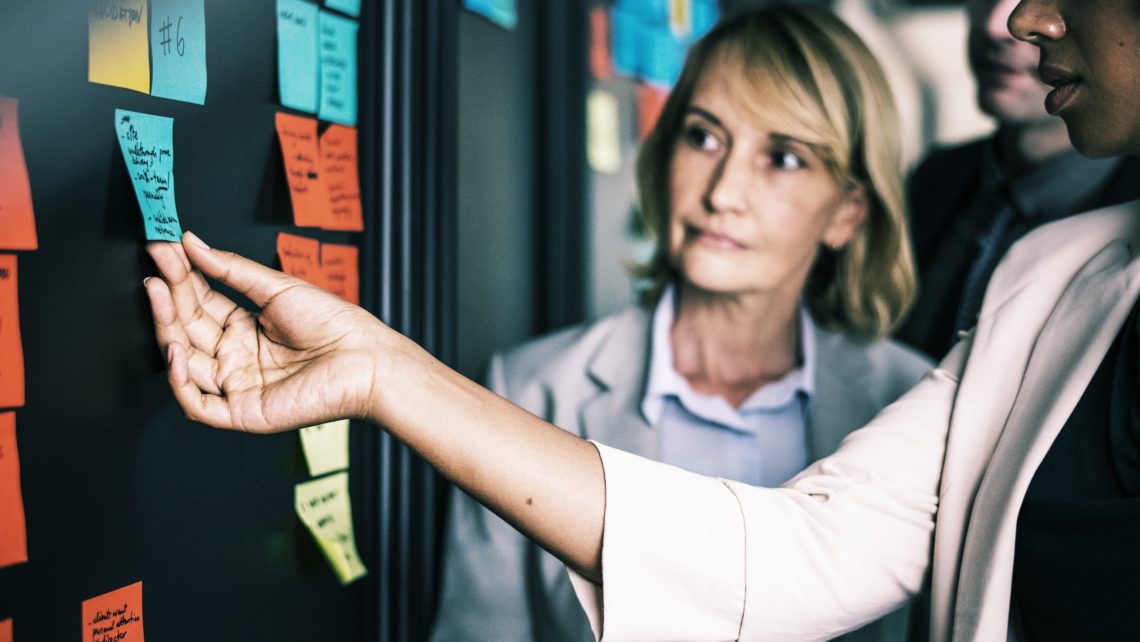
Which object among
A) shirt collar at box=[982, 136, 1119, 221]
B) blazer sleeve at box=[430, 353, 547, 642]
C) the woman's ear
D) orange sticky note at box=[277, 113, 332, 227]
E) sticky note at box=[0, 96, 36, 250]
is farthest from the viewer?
shirt collar at box=[982, 136, 1119, 221]

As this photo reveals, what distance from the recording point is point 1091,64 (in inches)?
39.8

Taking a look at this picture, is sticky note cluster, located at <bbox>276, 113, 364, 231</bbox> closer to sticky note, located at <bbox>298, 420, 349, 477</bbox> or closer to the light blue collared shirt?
sticky note, located at <bbox>298, 420, 349, 477</bbox>

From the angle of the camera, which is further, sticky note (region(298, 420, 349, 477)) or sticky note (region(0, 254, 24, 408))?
sticky note (region(298, 420, 349, 477))

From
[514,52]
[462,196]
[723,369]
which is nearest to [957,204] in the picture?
[723,369]

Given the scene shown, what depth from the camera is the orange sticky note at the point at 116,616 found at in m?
0.92

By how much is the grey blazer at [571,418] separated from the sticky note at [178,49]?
72cm

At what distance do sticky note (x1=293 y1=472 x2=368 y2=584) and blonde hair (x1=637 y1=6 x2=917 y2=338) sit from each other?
0.76m

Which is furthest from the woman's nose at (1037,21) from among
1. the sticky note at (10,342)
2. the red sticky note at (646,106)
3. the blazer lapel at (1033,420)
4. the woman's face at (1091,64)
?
the red sticky note at (646,106)

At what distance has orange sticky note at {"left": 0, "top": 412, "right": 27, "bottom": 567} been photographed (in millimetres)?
829

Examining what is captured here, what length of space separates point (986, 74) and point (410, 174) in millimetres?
1383

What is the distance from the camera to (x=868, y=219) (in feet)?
6.15

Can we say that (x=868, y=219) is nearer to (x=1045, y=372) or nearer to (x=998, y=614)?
(x=1045, y=372)

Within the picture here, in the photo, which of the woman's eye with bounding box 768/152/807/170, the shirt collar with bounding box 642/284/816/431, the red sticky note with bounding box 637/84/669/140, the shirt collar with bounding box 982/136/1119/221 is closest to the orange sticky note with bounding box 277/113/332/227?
the shirt collar with bounding box 642/284/816/431

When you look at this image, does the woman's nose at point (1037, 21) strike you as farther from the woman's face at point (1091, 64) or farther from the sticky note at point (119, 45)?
the sticky note at point (119, 45)
